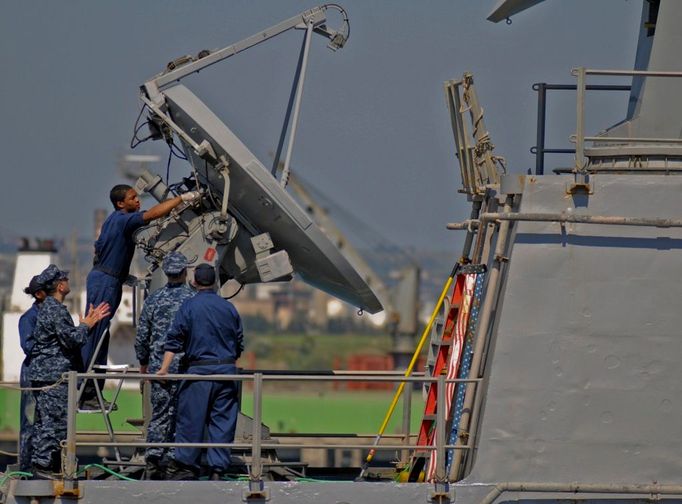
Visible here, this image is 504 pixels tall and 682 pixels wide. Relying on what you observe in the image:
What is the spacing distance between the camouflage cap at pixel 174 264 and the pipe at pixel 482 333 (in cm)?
252

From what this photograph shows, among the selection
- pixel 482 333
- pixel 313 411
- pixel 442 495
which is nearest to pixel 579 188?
pixel 482 333

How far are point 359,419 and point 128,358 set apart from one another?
1242 centimetres

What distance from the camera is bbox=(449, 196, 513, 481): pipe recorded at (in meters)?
11.9

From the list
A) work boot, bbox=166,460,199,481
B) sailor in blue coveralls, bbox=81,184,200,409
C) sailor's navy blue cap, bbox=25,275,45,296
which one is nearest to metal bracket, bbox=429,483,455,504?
work boot, bbox=166,460,199,481

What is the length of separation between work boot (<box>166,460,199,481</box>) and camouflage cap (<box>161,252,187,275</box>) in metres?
1.59

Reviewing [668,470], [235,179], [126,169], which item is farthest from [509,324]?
[126,169]

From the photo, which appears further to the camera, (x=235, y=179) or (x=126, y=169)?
(x=126, y=169)

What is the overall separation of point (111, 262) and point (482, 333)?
11.4 feet

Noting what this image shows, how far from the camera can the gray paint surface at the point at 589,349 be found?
459 inches

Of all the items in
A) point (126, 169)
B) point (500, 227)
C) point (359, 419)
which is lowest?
point (359, 419)

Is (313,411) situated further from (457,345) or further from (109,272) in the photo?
(457,345)

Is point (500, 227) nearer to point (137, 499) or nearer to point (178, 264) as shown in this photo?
point (178, 264)

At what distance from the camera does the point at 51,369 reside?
12742mm

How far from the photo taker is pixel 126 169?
2106 inches
